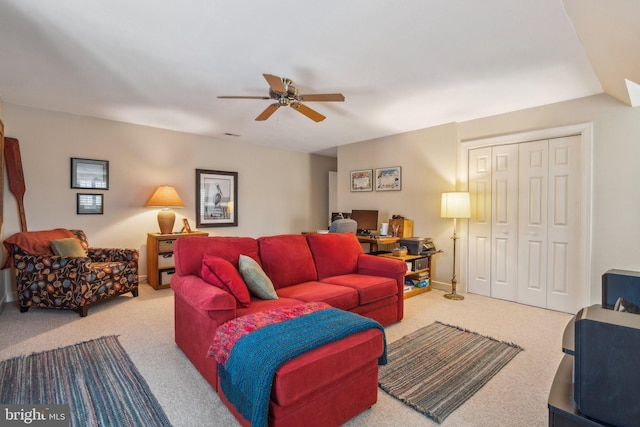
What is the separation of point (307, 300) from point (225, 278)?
67 cm

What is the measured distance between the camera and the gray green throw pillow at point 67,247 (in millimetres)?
3426

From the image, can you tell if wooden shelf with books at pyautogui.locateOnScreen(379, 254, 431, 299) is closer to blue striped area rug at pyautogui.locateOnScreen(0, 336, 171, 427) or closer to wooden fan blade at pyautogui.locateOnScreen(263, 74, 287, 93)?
wooden fan blade at pyautogui.locateOnScreen(263, 74, 287, 93)

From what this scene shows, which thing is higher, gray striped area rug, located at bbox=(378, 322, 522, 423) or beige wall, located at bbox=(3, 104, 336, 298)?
beige wall, located at bbox=(3, 104, 336, 298)

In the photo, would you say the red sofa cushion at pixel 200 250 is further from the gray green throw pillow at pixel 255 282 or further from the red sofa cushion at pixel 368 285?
the red sofa cushion at pixel 368 285

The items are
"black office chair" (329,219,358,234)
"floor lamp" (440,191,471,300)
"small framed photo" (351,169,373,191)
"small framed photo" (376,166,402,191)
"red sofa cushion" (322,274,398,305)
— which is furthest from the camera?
"small framed photo" (351,169,373,191)

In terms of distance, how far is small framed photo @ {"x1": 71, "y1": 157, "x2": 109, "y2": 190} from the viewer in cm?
409

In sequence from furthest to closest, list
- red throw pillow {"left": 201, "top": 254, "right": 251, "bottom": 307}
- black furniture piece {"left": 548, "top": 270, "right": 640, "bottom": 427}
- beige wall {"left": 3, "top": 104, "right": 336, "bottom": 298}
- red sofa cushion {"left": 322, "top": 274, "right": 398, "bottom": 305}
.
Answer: beige wall {"left": 3, "top": 104, "right": 336, "bottom": 298} → red sofa cushion {"left": 322, "top": 274, "right": 398, "bottom": 305} → red throw pillow {"left": 201, "top": 254, "right": 251, "bottom": 307} → black furniture piece {"left": 548, "top": 270, "right": 640, "bottom": 427}

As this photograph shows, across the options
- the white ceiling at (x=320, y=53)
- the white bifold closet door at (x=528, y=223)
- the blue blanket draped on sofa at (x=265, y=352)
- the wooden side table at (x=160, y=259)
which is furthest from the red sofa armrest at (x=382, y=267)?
the wooden side table at (x=160, y=259)

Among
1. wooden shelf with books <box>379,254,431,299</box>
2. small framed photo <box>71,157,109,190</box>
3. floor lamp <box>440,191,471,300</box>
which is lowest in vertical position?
wooden shelf with books <box>379,254,431,299</box>

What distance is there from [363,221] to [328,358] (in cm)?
387

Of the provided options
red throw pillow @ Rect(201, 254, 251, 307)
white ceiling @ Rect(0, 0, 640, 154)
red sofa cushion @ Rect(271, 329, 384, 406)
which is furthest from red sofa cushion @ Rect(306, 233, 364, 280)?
white ceiling @ Rect(0, 0, 640, 154)

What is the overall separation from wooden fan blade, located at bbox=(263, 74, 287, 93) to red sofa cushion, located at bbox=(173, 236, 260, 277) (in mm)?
1353

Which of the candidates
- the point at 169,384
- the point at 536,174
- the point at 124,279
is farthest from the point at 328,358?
the point at 536,174

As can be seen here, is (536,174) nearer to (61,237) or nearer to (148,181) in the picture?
(148,181)
